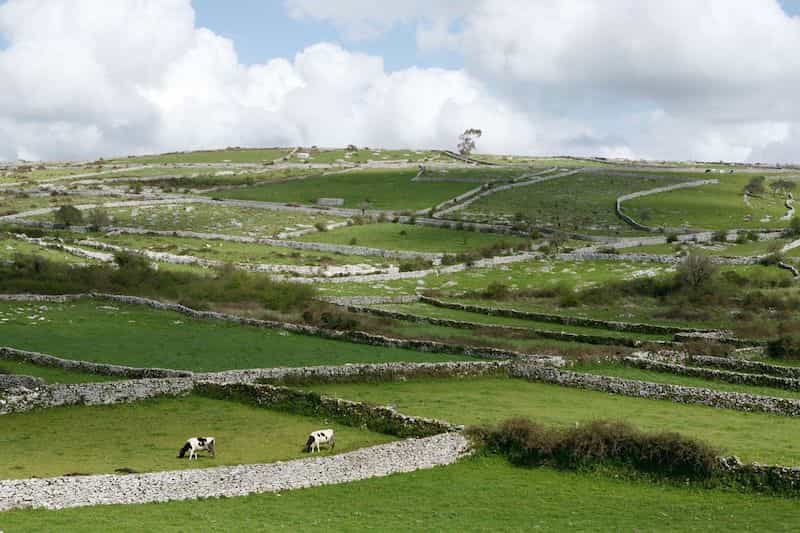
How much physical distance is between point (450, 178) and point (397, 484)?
150 metres

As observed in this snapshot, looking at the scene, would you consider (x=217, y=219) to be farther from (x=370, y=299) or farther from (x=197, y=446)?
(x=197, y=446)

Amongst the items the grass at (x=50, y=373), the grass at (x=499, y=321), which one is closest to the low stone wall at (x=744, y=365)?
the grass at (x=499, y=321)

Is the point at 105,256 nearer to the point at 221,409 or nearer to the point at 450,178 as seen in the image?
the point at 221,409

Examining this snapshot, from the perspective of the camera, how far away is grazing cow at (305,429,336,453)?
106 feet

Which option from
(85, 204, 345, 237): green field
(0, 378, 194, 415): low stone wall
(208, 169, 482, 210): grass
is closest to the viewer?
(0, 378, 194, 415): low stone wall

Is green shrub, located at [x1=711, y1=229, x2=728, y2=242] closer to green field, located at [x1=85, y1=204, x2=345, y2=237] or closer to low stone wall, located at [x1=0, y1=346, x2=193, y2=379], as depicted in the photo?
green field, located at [x1=85, y1=204, x2=345, y2=237]

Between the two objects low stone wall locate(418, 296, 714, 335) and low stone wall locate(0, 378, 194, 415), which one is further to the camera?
low stone wall locate(418, 296, 714, 335)

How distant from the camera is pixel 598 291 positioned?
7475cm

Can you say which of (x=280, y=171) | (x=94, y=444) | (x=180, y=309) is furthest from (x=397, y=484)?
(x=280, y=171)

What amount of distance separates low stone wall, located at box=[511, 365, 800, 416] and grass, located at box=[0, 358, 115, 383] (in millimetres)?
22790

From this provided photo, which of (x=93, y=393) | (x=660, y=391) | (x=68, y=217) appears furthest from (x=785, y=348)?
(x=68, y=217)

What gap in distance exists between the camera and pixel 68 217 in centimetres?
11256

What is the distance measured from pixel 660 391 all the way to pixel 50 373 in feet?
102

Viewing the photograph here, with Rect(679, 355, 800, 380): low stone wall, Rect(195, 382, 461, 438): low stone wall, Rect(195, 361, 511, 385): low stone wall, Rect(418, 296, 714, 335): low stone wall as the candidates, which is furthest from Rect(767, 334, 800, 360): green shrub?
Rect(195, 382, 461, 438): low stone wall
